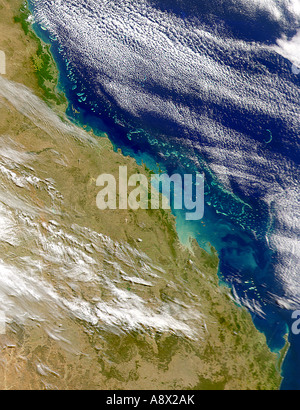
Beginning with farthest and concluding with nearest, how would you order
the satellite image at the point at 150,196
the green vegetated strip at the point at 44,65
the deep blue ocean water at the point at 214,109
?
the green vegetated strip at the point at 44,65 → the deep blue ocean water at the point at 214,109 → the satellite image at the point at 150,196

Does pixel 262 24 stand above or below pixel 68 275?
above

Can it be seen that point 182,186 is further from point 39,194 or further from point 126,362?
point 126,362

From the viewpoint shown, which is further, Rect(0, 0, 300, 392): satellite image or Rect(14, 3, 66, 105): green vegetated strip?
Rect(14, 3, 66, 105): green vegetated strip

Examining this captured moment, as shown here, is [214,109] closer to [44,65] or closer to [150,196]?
[150,196]

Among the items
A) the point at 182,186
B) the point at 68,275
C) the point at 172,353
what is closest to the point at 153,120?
the point at 182,186

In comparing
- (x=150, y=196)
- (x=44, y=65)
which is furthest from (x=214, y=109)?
(x=44, y=65)
